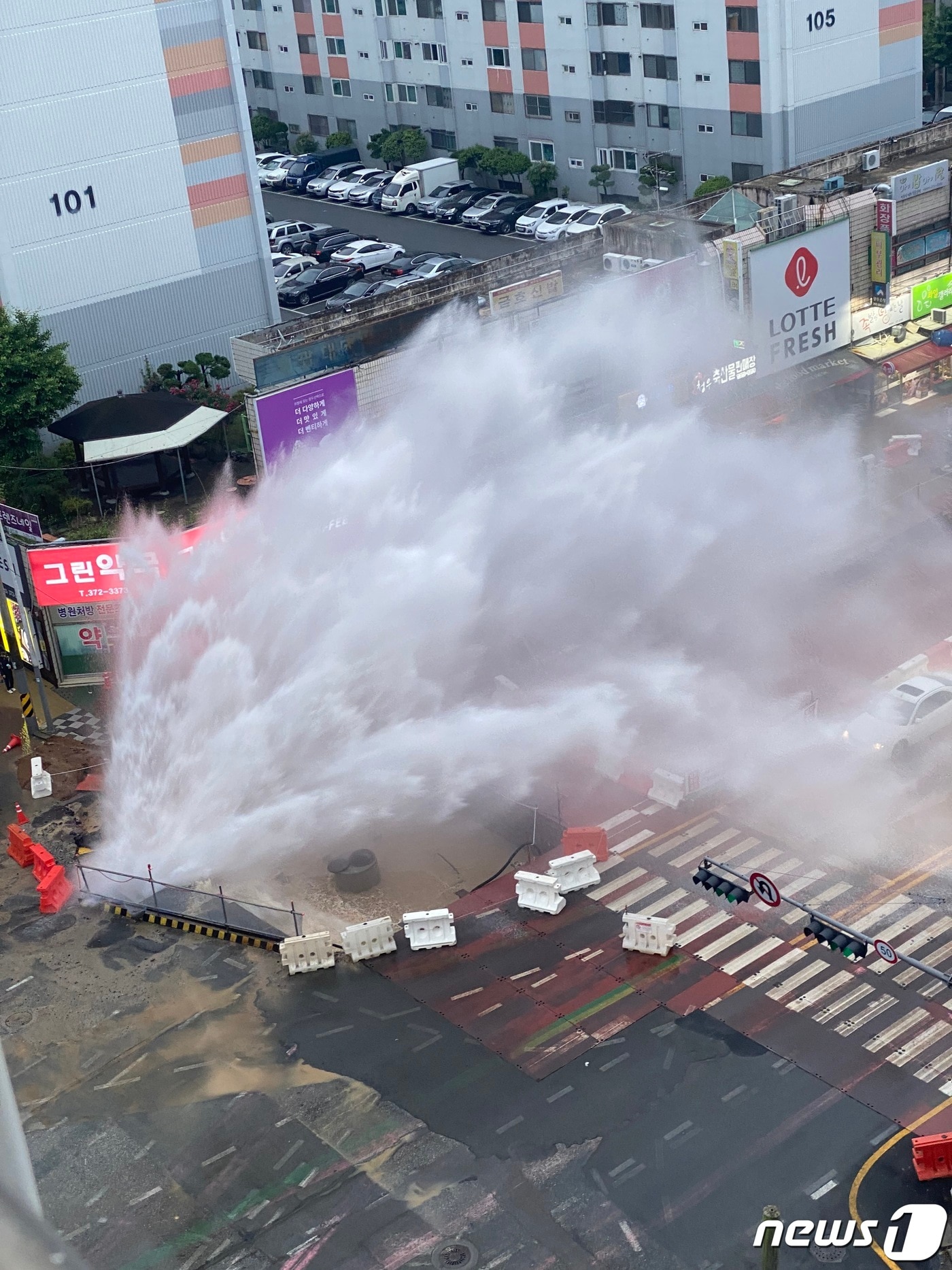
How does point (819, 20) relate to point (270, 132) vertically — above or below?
above

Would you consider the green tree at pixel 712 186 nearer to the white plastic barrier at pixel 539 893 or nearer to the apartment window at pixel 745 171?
the apartment window at pixel 745 171

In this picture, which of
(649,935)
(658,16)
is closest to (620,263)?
(649,935)

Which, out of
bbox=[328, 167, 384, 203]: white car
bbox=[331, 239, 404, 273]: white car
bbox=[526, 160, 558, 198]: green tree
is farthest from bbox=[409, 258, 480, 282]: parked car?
bbox=[328, 167, 384, 203]: white car

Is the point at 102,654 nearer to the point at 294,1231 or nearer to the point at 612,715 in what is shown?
the point at 612,715

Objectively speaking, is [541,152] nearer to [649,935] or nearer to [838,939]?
[649,935]

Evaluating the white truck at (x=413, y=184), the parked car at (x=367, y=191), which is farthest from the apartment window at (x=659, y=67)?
the parked car at (x=367, y=191)

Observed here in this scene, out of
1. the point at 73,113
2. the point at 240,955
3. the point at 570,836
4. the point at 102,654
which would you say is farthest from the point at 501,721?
the point at 73,113
